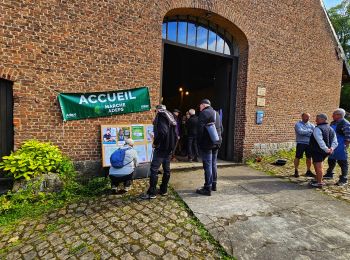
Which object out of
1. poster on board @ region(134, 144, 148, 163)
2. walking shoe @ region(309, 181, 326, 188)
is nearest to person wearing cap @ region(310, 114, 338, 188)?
walking shoe @ region(309, 181, 326, 188)

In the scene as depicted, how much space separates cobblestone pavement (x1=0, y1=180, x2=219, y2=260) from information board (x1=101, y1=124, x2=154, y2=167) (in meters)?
1.73

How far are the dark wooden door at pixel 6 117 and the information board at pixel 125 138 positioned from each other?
194 centimetres

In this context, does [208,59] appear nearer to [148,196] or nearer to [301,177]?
[301,177]

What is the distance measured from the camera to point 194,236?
136 inches

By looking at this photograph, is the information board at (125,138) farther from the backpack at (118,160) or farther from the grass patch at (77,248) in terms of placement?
the grass patch at (77,248)

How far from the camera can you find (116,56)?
6109 mm

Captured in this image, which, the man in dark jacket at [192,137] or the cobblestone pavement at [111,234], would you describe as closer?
the cobblestone pavement at [111,234]

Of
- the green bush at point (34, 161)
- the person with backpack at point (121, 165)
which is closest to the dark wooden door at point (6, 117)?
the green bush at point (34, 161)

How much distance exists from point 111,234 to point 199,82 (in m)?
9.52

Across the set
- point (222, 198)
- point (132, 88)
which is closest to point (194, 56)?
point (132, 88)

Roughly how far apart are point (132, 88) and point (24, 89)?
244 cm

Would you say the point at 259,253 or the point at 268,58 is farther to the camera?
the point at 268,58

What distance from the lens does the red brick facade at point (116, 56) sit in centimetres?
518

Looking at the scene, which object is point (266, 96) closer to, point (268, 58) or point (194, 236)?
point (268, 58)
